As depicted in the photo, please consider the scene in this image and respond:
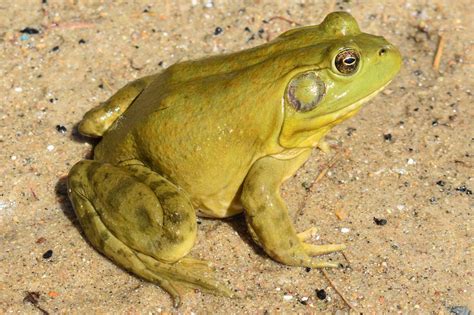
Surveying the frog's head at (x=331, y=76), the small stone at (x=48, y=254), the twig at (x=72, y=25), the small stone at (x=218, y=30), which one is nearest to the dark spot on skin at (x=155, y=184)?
the frog's head at (x=331, y=76)

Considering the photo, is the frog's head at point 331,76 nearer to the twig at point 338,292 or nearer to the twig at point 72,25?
the twig at point 338,292

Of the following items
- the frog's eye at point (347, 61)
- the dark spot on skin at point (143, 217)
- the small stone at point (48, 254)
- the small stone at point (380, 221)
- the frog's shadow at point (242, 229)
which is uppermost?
the frog's eye at point (347, 61)

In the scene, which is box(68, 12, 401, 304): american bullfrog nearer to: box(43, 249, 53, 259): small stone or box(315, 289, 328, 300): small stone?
box(315, 289, 328, 300): small stone

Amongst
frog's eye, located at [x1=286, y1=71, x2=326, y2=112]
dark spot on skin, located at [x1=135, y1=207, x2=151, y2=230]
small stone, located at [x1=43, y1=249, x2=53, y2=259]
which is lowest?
small stone, located at [x1=43, y1=249, x2=53, y2=259]

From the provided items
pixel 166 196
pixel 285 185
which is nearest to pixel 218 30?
pixel 285 185

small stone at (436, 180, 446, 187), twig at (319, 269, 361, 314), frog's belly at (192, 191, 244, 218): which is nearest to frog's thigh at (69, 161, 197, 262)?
frog's belly at (192, 191, 244, 218)
